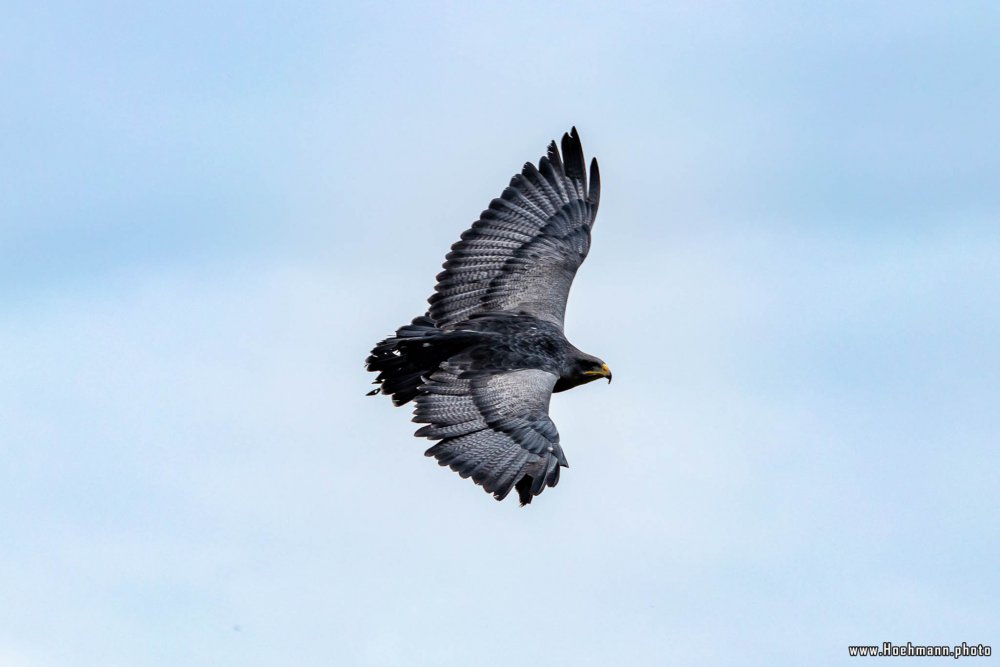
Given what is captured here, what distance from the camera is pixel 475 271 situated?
92.8 ft

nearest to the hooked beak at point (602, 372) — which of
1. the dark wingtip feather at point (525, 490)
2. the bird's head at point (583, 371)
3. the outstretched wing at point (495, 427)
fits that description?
the bird's head at point (583, 371)

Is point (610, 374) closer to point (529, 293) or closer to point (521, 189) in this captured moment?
point (529, 293)

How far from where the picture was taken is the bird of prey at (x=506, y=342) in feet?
77.9

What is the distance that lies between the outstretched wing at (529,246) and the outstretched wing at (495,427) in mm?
2488

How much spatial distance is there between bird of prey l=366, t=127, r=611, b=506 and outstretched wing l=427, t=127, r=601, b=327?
0.06 ft

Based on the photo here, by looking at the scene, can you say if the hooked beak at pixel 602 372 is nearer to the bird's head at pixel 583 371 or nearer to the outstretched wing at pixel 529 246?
the bird's head at pixel 583 371

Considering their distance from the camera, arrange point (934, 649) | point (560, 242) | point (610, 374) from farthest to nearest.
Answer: point (560, 242) → point (610, 374) → point (934, 649)

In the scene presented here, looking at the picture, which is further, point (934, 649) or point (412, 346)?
point (412, 346)

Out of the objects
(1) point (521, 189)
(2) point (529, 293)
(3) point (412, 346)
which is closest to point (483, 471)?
(3) point (412, 346)

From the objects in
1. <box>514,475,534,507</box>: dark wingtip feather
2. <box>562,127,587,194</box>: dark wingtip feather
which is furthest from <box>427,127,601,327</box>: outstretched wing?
<box>514,475,534,507</box>: dark wingtip feather

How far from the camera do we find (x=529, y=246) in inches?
1138

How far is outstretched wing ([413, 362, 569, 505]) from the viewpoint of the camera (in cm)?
2327

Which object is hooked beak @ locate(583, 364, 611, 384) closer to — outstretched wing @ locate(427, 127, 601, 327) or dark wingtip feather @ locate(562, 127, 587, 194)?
outstretched wing @ locate(427, 127, 601, 327)

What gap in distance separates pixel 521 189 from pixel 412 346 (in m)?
5.23
